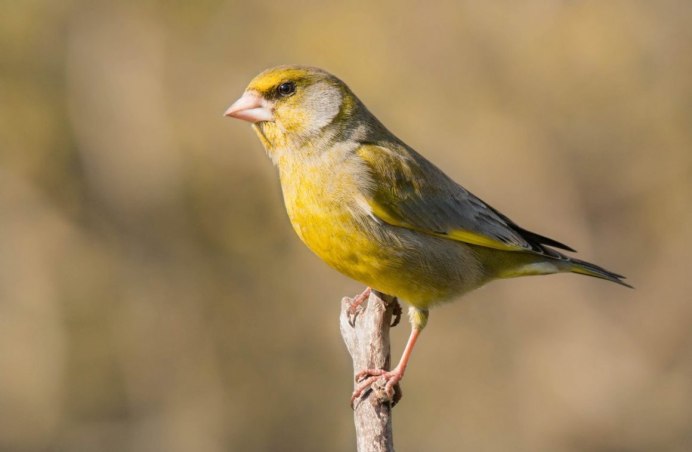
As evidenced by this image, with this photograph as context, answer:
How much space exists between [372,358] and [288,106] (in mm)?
1464

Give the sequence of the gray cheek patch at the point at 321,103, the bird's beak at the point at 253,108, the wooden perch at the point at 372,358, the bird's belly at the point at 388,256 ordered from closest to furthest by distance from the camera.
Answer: the wooden perch at the point at 372,358 < the bird's belly at the point at 388,256 < the bird's beak at the point at 253,108 < the gray cheek patch at the point at 321,103

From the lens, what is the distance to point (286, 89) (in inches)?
243

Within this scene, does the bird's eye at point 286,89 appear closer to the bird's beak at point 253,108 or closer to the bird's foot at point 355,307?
the bird's beak at point 253,108

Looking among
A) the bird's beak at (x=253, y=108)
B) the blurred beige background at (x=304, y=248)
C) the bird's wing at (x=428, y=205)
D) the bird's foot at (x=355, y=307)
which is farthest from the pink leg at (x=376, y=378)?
the blurred beige background at (x=304, y=248)

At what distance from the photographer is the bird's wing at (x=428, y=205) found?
6.14 metres

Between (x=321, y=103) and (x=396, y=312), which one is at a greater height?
(x=321, y=103)

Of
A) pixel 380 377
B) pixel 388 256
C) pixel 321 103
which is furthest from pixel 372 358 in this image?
pixel 321 103

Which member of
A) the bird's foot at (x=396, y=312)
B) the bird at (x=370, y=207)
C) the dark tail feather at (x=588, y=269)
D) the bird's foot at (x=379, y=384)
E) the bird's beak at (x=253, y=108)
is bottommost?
the bird's foot at (x=379, y=384)

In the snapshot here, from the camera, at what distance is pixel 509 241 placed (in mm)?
6512

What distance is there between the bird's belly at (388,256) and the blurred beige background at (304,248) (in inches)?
155

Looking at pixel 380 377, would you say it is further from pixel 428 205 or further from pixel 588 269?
pixel 588 269

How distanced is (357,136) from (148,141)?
16.8 ft

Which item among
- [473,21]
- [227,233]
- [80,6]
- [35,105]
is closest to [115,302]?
[227,233]

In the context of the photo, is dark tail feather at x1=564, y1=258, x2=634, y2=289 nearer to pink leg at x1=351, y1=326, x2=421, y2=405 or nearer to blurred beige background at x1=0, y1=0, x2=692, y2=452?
pink leg at x1=351, y1=326, x2=421, y2=405
